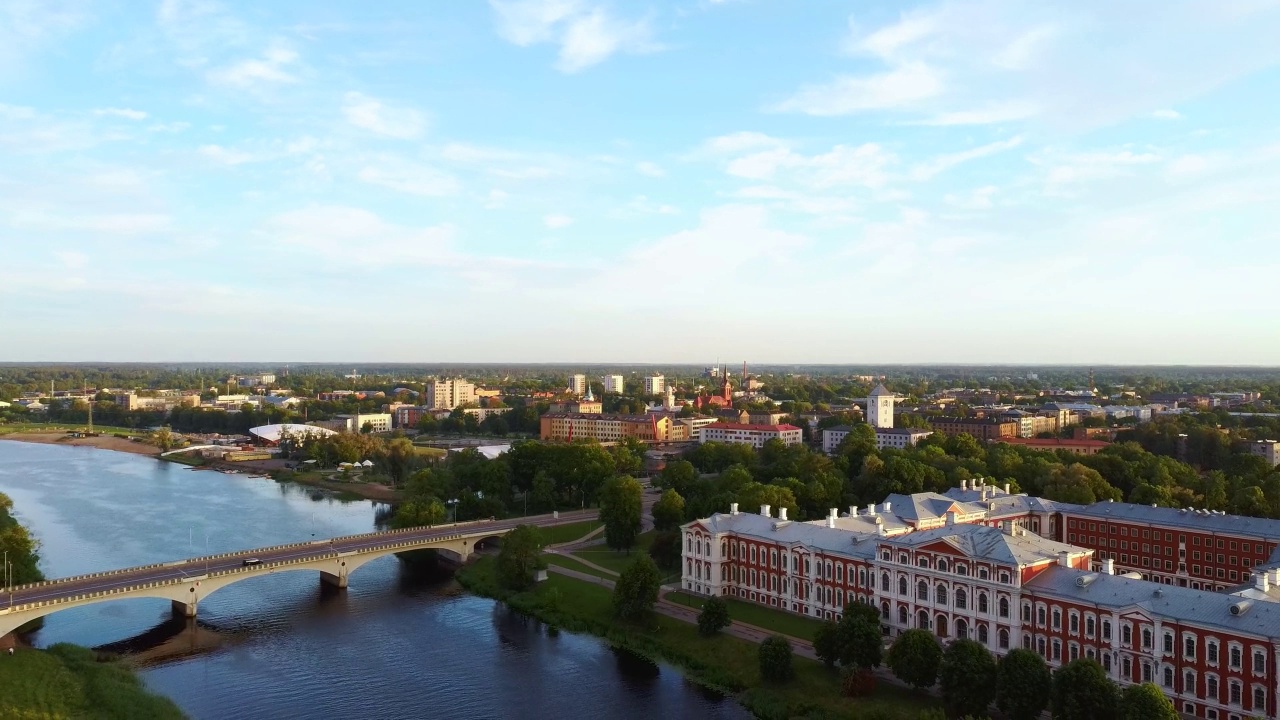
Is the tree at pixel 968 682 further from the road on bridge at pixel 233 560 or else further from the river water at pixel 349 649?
Result: the road on bridge at pixel 233 560

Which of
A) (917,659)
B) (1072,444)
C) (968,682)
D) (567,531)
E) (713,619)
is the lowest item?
(567,531)

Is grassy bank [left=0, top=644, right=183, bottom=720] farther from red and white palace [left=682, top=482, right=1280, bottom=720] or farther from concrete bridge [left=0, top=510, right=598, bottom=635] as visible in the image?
red and white palace [left=682, top=482, right=1280, bottom=720]

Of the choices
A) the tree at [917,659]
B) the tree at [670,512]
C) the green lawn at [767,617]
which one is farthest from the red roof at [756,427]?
the tree at [917,659]

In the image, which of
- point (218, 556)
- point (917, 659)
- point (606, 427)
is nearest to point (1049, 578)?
point (917, 659)

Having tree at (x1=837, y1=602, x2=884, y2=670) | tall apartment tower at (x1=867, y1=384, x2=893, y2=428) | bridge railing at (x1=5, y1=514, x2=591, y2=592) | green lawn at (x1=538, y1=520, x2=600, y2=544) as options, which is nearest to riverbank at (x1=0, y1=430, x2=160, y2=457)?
bridge railing at (x1=5, y1=514, x2=591, y2=592)

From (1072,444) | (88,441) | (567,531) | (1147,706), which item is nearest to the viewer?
(1147,706)

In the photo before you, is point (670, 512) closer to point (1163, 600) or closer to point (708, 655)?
point (708, 655)
